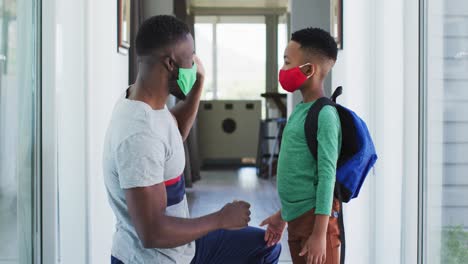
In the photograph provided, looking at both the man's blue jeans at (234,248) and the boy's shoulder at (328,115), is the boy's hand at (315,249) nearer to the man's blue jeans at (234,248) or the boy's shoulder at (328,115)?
the man's blue jeans at (234,248)

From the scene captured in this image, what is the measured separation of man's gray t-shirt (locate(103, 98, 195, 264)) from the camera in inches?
62.1

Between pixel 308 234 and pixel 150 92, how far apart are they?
2.27 feet

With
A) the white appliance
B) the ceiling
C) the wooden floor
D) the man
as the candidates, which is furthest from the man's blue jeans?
the white appliance

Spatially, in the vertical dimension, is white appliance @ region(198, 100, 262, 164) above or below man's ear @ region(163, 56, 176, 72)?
below

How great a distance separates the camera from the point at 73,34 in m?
2.81

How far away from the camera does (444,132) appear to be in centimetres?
246

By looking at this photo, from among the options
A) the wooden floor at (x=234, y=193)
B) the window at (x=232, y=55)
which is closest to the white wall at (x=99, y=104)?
the wooden floor at (x=234, y=193)

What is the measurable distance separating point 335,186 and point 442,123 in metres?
0.71

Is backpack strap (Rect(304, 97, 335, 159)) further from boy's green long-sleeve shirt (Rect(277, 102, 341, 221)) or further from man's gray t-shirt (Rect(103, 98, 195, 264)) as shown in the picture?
man's gray t-shirt (Rect(103, 98, 195, 264))

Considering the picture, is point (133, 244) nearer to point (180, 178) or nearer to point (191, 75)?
point (180, 178)

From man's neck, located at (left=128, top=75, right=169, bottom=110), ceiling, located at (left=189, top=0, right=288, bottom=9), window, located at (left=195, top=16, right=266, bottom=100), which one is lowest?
man's neck, located at (left=128, top=75, right=169, bottom=110)

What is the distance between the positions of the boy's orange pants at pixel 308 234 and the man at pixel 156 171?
202mm

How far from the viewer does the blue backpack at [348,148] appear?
200 centimetres

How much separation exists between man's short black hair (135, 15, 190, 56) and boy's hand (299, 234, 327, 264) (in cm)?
73
